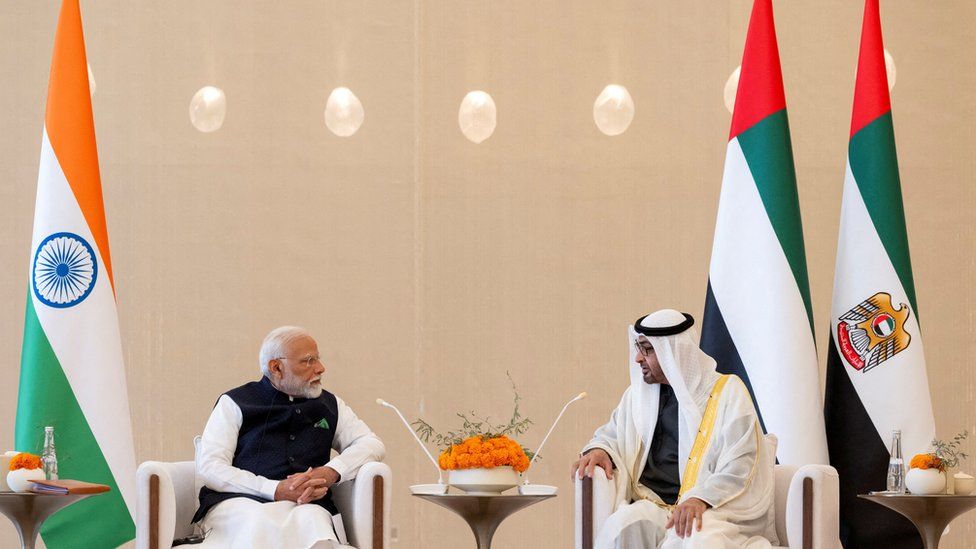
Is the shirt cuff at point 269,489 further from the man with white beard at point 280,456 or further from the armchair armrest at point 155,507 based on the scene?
the armchair armrest at point 155,507

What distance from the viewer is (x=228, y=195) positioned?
243 inches

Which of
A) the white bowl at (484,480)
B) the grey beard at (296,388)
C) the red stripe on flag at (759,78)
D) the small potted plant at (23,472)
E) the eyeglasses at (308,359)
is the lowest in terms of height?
the white bowl at (484,480)

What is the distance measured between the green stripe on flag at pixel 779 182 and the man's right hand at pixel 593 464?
1.36 metres

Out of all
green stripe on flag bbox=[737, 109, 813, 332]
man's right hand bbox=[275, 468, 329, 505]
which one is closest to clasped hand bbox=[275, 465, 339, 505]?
man's right hand bbox=[275, 468, 329, 505]

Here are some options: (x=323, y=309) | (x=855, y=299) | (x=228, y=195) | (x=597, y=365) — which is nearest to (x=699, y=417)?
(x=855, y=299)

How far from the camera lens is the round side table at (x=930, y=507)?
4.29m

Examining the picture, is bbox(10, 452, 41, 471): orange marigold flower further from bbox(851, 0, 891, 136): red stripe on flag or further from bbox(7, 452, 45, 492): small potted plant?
bbox(851, 0, 891, 136): red stripe on flag

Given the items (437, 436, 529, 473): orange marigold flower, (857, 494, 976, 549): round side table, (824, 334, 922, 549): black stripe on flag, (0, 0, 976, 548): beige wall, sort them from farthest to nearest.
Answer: (0, 0, 976, 548): beige wall → (824, 334, 922, 549): black stripe on flag → (857, 494, 976, 549): round side table → (437, 436, 529, 473): orange marigold flower

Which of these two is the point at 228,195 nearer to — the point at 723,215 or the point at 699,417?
the point at 723,215

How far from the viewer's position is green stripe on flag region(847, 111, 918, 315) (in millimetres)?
5215

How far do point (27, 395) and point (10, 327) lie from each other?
1140 millimetres

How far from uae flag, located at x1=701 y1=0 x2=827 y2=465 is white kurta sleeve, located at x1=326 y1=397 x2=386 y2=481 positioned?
1.58m

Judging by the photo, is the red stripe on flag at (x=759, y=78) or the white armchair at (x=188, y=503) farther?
the red stripe on flag at (x=759, y=78)

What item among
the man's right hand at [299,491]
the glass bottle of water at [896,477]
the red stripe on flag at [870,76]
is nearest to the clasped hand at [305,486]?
the man's right hand at [299,491]
